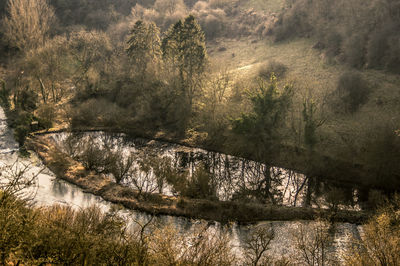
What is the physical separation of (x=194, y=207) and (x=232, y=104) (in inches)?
597

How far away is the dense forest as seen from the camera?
1054 inches

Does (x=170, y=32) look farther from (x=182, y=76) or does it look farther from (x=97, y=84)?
(x=97, y=84)

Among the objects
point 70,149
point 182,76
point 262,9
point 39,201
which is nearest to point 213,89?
point 182,76

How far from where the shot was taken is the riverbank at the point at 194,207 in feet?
81.7

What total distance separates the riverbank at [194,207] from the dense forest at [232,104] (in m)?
1.06

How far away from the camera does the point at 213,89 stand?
126 feet

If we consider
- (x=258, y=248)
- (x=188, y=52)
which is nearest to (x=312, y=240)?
(x=258, y=248)

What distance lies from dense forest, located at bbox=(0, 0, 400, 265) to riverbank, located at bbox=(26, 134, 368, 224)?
106cm

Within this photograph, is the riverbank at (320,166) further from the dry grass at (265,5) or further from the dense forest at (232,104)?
the dry grass at (265,5)

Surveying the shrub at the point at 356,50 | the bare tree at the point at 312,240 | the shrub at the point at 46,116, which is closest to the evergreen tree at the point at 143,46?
the shrub at the point at 46,116

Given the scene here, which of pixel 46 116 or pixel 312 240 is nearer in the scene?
pixel 312 240

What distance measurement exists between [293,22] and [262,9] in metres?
17.5

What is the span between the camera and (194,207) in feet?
84.6

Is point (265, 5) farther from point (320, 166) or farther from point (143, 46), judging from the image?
point (320, 166)
